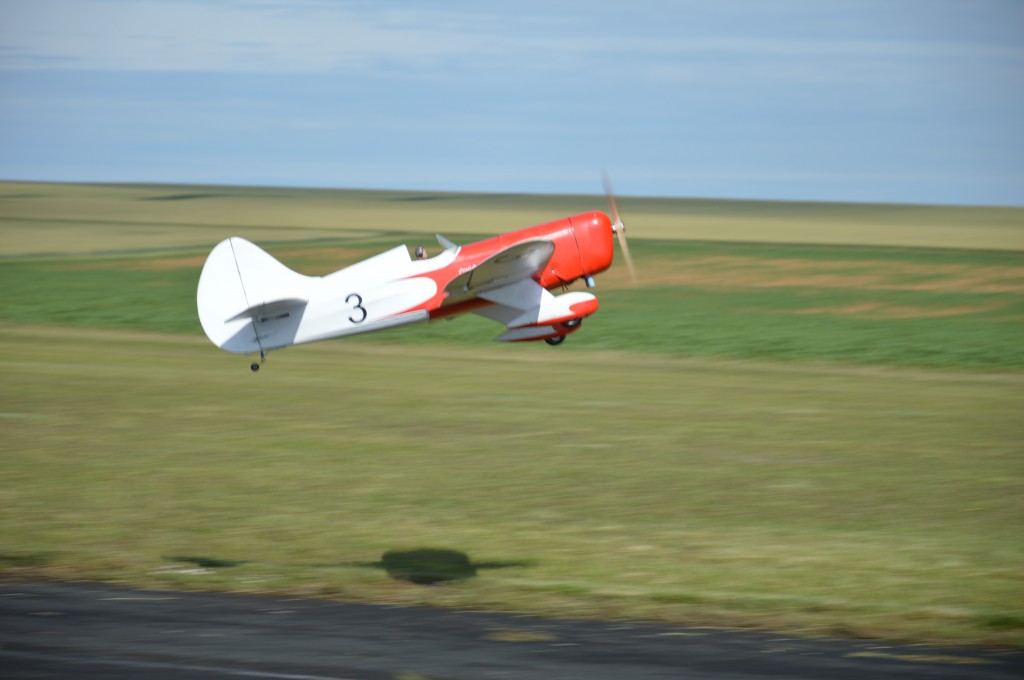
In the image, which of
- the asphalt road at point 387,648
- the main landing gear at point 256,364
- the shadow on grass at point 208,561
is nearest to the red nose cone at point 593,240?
the main landing gear at point 256,364

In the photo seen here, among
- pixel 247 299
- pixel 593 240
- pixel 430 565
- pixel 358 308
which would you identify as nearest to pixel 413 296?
pixel 358 308

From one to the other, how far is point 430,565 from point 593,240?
489 inches

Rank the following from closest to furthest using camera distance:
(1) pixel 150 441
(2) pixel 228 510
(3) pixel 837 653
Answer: (3) pixel 837 653
(2) pixel 228 510
(1) pixel 150 441

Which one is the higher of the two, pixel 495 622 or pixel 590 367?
pixel 590 367

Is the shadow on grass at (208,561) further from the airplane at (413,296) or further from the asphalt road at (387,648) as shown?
the airplane at (413,296)

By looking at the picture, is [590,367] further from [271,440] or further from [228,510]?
[228,510]

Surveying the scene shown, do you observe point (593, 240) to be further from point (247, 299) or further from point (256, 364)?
point (256, 364)

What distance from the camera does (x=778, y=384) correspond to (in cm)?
5338

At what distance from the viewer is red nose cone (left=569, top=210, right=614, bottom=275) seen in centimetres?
1493

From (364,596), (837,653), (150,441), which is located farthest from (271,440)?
(837,653)

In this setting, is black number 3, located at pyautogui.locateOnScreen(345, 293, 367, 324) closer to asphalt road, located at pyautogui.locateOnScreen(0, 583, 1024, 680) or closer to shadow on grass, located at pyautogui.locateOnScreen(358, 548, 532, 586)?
asphalt road, located at pyautogui.locateOnScreen(0, 583, 1024, 680)

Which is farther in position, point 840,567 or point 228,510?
point 228,510

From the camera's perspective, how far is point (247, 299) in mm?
14781

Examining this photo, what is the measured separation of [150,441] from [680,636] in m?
24.7
